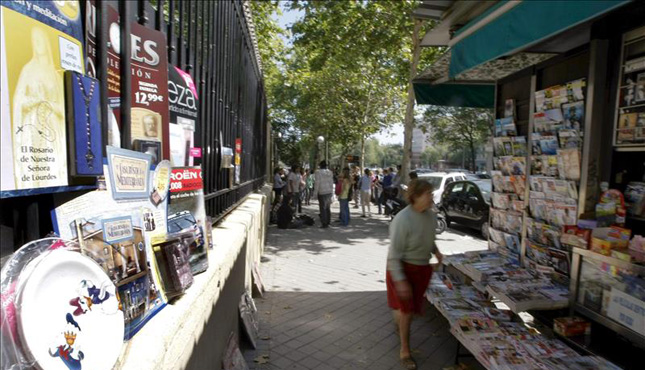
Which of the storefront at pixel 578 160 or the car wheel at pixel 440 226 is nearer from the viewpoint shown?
the storefront at pixel 578 160

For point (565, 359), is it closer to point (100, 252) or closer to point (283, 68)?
point (100, 252)

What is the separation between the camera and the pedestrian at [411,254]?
3725 millimetres

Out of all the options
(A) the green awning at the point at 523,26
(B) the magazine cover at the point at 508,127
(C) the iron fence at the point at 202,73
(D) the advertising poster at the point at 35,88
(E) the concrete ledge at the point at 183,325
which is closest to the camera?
(D) the advertising poster at the point at 35,88

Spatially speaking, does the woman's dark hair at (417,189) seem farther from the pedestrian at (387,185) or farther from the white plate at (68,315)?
the pedestrian at (387,185)

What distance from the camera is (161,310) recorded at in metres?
1.80

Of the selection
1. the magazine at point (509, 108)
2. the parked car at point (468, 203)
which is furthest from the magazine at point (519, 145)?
the parked car at point (468, 203)

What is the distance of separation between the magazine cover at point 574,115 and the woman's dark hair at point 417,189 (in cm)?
134

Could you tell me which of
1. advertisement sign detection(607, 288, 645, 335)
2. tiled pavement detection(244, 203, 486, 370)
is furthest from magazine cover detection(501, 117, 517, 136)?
tiled pavement detection(244, 203, 486, 370)

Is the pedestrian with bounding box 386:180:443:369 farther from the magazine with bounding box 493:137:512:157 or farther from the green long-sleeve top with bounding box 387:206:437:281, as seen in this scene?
the magazine with bounding box 493:137:512:157

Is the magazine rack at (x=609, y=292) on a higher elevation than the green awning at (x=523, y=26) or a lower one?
lower

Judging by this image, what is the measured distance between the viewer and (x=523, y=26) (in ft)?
8.29

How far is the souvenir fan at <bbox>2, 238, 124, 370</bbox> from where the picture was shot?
92cm

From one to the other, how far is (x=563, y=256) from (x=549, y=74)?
1.79 m

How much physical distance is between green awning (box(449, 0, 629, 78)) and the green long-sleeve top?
1417 millimetres
